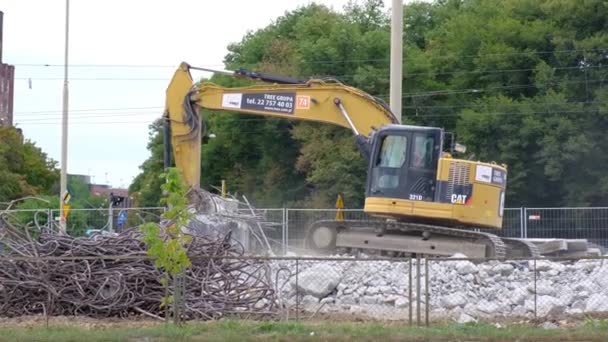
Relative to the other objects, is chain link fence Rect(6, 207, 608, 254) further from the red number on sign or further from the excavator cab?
the excavator cab

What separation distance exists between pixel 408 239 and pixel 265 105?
208 inches

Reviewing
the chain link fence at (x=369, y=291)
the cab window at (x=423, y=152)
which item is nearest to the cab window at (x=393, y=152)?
the cab window at (x=423, y=152)

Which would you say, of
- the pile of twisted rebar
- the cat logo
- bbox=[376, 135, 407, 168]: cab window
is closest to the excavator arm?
bbox=[376, 135, 407, 168]: cab window

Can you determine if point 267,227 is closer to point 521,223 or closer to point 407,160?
point 407,160

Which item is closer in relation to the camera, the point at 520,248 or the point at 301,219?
the point at 520,248

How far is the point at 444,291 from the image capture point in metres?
18.6

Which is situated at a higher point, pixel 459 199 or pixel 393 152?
pixel 393 152

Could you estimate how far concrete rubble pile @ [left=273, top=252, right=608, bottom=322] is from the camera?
58.1 feet

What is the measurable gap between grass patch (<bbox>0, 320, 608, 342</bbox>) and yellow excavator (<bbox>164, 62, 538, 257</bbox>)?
8.48 meters

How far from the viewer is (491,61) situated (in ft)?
164

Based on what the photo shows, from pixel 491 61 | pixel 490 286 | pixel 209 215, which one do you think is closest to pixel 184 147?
pixel 209 215

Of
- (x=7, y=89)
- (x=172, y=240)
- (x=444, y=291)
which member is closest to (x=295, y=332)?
(x=172, y=240)

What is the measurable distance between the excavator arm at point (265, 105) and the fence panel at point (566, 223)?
25.8 feet

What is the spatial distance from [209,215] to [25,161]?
46.4 meters
